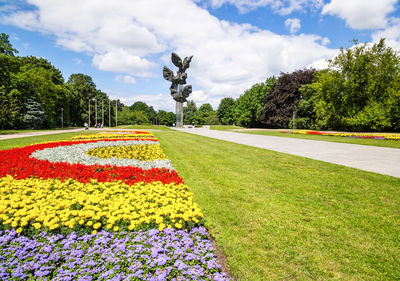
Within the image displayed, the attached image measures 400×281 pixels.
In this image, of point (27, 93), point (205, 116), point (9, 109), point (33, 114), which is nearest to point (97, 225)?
point (9, 109)

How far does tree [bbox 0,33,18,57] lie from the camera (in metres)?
24.0

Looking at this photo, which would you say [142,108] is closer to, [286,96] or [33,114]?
[33,114]

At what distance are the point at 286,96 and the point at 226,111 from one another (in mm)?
46085

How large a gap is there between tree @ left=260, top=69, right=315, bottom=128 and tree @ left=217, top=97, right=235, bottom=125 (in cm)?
3853

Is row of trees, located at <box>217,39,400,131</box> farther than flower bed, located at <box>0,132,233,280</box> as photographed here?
Yes

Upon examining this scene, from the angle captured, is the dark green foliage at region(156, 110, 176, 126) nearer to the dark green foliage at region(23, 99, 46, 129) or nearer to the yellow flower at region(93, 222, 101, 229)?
the dark green foliage at region(23, 99, 46, 129)

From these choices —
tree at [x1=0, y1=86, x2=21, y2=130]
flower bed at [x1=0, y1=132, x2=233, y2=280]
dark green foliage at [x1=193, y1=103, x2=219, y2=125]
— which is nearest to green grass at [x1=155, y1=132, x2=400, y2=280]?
flower bed at [x1=0, y1=132, x2=233, y2=280]

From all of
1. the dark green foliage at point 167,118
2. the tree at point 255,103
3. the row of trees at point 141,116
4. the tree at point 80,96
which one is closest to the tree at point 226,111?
the tree at point 255,103

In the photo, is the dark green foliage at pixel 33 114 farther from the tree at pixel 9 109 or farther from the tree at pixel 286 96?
the tree at pixel 286 96

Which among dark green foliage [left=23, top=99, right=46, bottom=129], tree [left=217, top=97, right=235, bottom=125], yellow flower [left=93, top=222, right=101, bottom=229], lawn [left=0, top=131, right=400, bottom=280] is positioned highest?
tree [left=217, top=97, right=235, bottom=125]

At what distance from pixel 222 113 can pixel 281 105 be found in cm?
4848

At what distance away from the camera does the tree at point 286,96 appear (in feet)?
139

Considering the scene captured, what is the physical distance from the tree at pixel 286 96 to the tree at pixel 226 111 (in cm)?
3853

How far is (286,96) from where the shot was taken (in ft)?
139
